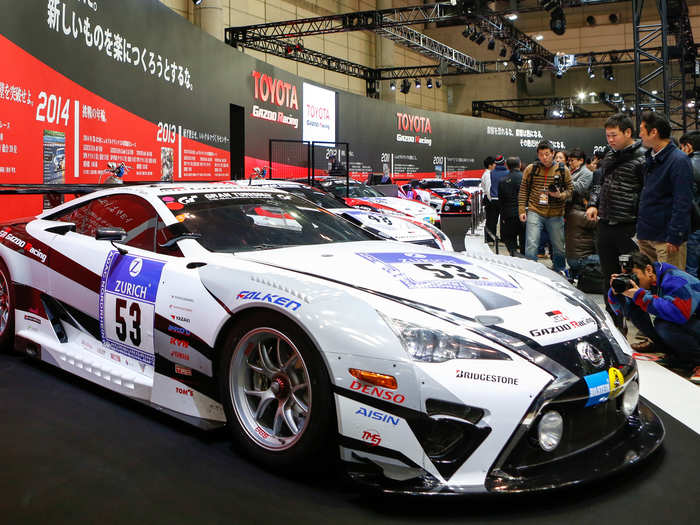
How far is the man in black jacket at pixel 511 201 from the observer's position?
8797mm

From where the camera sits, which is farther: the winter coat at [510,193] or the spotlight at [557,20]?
the spotlight at [557,20]

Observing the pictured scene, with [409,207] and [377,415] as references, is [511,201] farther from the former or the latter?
[377,415]

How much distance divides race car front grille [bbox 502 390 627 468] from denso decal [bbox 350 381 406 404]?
0.41 meters

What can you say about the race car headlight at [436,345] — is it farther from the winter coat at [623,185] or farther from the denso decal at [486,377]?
the winter coat at [623,185]

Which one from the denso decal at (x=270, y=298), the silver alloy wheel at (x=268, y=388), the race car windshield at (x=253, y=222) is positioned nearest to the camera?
the denso decal at (x=270, y=298)

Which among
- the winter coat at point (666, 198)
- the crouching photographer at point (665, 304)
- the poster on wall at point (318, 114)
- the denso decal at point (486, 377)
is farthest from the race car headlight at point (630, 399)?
the poster on wall at point (318, 114)

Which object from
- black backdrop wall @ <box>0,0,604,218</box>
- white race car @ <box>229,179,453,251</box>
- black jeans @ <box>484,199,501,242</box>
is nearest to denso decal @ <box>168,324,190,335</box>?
white race car @ <box>229,179,453,251</box>

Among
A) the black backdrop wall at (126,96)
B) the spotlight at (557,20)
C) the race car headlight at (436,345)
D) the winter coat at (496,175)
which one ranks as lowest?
the race car headlight at (436,345)

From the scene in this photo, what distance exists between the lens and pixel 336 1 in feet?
86.6

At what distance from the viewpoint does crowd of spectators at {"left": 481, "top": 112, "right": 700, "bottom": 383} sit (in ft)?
13.5

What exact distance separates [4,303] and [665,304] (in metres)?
3.96

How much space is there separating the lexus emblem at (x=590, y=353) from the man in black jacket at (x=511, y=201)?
641cm

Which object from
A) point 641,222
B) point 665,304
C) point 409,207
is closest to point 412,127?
point 409,207

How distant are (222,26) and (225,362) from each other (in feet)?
62.9
